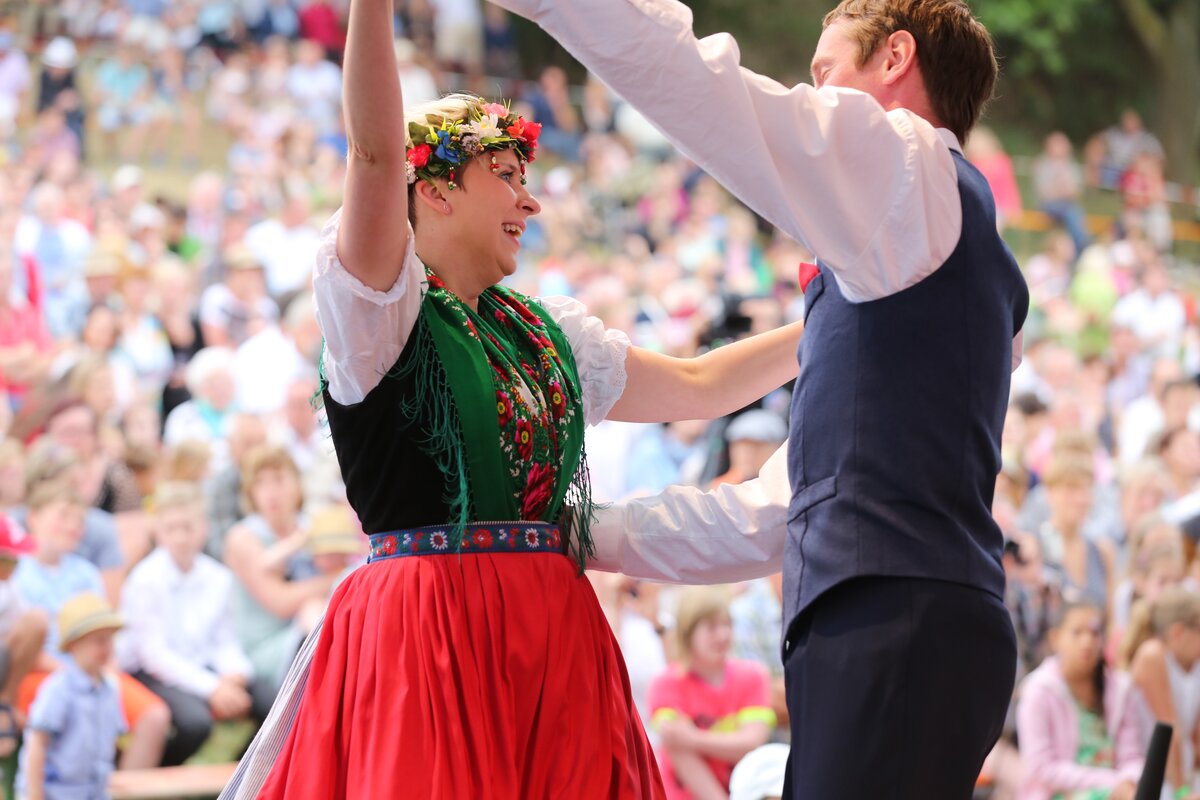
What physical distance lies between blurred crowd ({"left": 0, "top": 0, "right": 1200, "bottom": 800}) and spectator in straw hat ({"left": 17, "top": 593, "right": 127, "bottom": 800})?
0.5 inches

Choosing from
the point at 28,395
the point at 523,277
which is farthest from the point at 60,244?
the point at 523,277

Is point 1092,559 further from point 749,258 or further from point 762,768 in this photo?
point 749,258

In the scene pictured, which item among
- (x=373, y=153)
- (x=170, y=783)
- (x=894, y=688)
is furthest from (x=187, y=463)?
(x=894, y=688)

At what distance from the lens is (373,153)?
206cm

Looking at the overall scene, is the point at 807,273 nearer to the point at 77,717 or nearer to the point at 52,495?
the point at 77,717

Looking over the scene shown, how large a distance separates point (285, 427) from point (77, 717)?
2.52 meters

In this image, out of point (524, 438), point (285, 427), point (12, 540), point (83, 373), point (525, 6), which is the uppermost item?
point (525, 6)

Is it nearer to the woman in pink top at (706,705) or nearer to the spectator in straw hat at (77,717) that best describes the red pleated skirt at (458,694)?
the woman in pink top at (706,705)

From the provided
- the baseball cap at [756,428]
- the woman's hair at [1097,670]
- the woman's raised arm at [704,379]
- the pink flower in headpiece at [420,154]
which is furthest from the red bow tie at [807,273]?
the woman's hair at [1097,670]

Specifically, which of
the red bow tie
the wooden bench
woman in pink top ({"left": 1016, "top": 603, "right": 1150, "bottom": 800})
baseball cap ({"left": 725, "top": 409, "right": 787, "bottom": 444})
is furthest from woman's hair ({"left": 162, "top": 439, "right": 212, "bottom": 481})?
the red bow tie

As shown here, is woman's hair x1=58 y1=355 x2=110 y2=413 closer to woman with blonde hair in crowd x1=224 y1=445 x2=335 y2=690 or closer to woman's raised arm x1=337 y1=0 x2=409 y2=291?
woman with blonde hair in crowd x1=224 y1=445 x2=335 y2=690

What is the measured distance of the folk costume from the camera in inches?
86.0

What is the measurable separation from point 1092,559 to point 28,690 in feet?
14.0

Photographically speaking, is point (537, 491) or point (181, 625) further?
point (181, 625)
